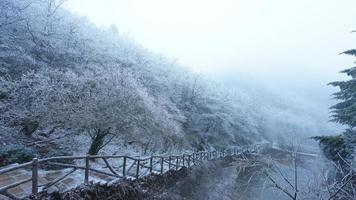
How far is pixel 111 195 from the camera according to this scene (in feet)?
22.3

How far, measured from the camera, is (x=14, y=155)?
7.05 metres

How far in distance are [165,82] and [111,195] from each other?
1917cm

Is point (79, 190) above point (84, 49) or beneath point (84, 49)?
beneath

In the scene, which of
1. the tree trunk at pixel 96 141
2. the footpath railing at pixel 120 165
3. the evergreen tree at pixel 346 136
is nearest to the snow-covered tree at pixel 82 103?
the tree trunk at pixel 96 141

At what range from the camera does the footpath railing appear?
4.47m

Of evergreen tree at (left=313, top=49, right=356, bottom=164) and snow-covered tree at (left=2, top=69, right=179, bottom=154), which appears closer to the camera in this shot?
snow-covered tree at (left=2, top=69, right=179, bottom=154)

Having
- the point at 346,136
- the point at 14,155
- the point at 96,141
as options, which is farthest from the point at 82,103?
the point at 346,136

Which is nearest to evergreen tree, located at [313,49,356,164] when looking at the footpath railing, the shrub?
the footpath railing

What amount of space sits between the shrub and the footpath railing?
52cm

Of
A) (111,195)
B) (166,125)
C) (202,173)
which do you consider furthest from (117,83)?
(202,173)

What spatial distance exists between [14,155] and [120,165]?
4.36 metres

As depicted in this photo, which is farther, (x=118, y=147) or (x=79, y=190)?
(x=118, y=147)

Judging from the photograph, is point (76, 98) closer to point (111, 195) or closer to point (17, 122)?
point (17, 122)

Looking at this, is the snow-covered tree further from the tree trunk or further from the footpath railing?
the footpath railing
